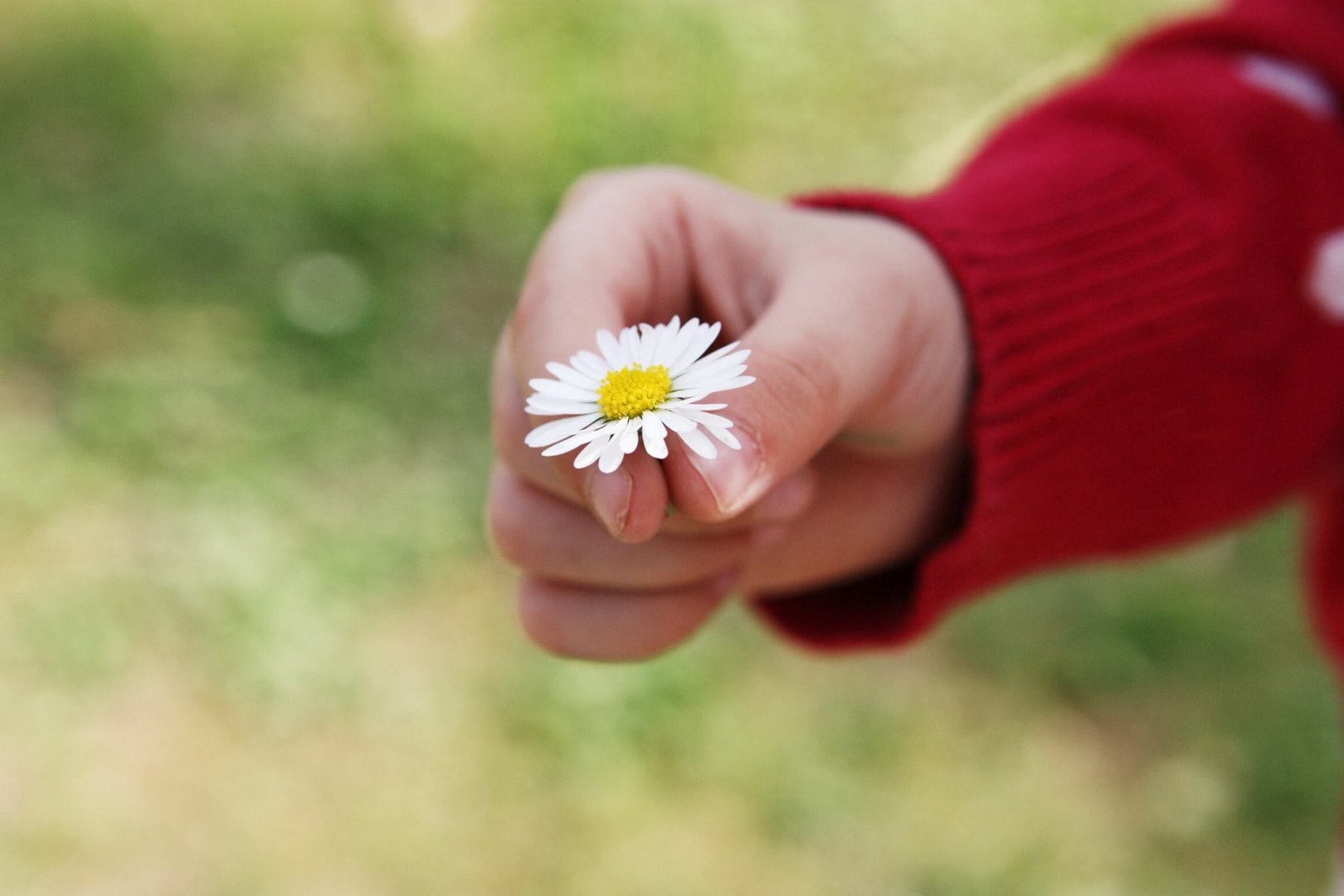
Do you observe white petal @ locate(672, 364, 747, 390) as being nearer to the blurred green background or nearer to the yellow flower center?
the yellow flower center

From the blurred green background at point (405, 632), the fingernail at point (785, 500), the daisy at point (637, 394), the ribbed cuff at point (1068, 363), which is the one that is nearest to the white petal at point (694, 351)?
the daisy at point (637, 394)

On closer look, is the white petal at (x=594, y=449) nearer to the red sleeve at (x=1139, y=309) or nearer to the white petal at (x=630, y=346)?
the white petal at (x=630, y=346)

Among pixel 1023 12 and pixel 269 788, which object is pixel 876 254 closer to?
pixel 269 788

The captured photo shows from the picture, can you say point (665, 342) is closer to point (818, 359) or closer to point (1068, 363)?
point (818, 359)

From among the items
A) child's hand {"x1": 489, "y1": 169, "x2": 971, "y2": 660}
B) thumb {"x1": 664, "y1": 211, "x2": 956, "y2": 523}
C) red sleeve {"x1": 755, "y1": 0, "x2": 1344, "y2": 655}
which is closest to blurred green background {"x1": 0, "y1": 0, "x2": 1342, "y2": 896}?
red sleeve {"x1": 755, "y1": 0, "x2": 1344, "y2": 655}

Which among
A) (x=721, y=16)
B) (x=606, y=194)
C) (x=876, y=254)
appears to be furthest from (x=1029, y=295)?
(x=721, y=16)

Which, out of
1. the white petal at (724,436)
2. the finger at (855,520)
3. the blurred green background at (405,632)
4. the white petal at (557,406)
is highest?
the blurred green background at (405,632)
